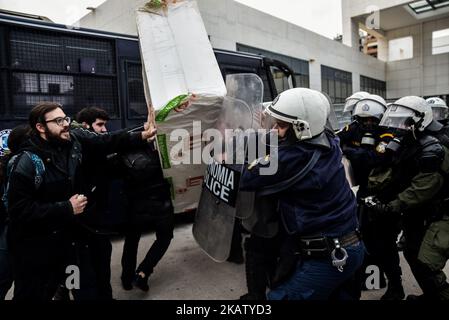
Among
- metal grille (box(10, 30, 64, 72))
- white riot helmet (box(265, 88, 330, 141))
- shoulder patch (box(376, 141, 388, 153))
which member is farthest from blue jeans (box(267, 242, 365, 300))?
metal grille (box(10, 30, 64, 72))

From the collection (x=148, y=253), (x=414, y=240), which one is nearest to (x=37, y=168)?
(x=148, y=253)

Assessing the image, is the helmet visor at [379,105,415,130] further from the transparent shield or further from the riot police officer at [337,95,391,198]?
the transparent shield

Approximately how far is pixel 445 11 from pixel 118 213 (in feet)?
84.2

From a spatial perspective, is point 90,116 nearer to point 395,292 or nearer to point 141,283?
point 141,283

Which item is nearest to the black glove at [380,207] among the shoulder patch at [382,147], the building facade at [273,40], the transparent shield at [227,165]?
the shoulder patch at [382,147]

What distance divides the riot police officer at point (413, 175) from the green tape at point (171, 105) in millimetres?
1492

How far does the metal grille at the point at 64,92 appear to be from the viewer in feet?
11.7

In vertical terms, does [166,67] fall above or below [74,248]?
above

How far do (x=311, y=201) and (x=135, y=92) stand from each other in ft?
10.5

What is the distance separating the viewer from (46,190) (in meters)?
1.92

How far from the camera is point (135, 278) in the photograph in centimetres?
298

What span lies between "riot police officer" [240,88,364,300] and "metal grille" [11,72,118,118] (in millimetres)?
2878
